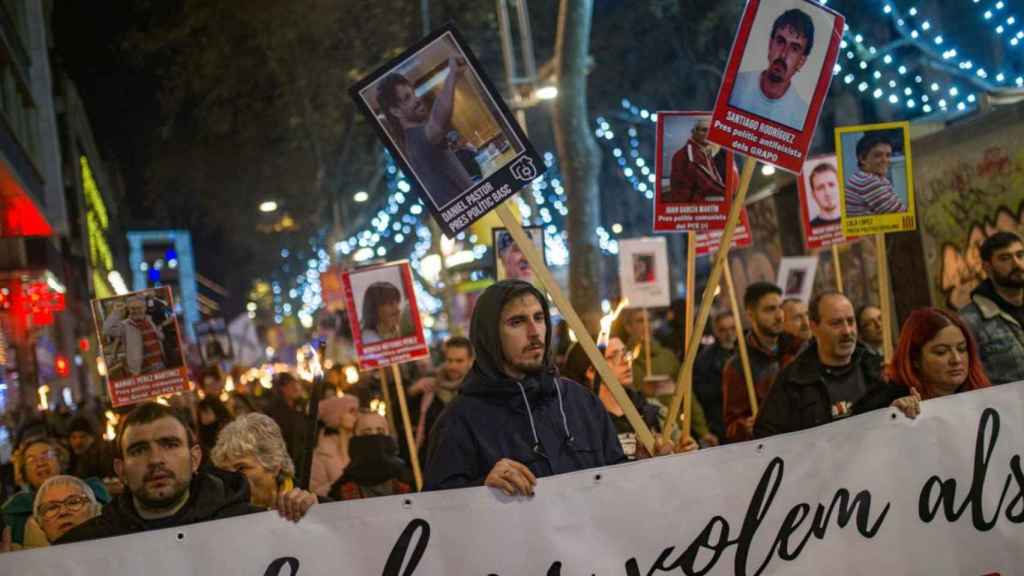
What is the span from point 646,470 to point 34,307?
67.0ft

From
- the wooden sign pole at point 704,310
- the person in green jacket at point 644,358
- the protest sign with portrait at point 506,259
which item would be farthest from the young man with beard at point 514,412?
the protest sign with portrait at point 506,259

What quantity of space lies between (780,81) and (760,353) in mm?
3533

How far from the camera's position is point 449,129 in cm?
563

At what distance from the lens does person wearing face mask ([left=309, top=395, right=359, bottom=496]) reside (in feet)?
29.0

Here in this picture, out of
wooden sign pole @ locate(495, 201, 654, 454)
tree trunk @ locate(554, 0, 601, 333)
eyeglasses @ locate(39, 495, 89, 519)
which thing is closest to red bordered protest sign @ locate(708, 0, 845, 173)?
wooden sign pole @ locate(495, 201, 654, 454)

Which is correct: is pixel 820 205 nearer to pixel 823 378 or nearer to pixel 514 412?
pixel 823 378

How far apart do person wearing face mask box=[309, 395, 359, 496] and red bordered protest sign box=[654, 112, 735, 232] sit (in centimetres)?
292

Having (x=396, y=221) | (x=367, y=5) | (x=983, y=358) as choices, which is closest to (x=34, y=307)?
(x=367, y=5)

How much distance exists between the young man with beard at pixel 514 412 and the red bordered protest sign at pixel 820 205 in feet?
19.3

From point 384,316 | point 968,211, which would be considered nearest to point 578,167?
point 968,211

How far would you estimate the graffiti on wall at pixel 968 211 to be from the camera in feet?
38.9

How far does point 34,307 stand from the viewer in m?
23.5

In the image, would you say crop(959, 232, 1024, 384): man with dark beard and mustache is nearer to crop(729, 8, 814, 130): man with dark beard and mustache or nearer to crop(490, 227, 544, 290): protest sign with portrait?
crop(729, 8, 814, 130): man with dark beard and mustache

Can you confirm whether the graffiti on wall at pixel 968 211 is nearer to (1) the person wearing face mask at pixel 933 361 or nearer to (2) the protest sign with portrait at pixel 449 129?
(1) the person wearing face mask at pixel 933 361
